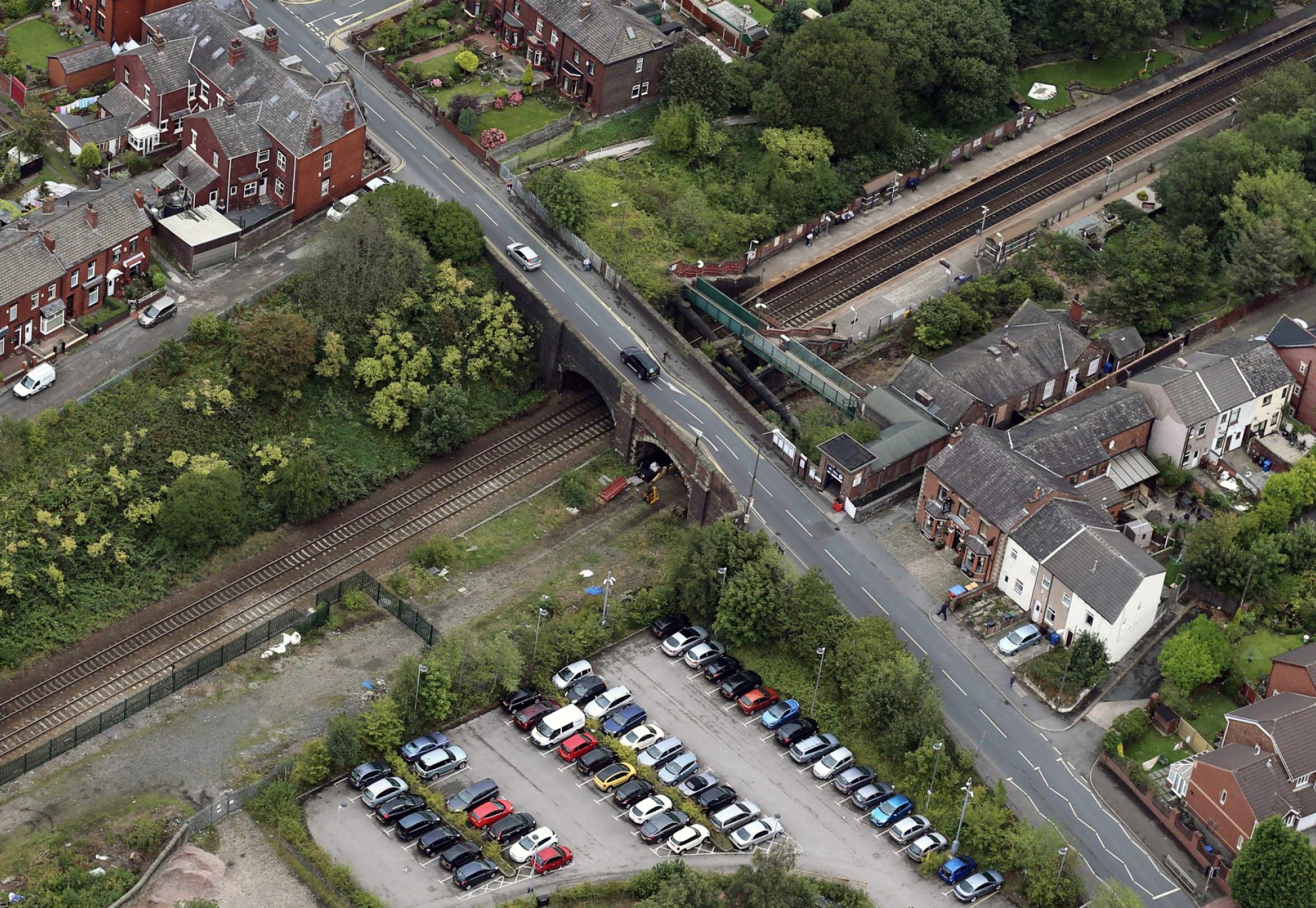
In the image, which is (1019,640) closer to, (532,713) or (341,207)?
(532,713)

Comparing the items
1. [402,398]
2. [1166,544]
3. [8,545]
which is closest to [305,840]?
[8,545]

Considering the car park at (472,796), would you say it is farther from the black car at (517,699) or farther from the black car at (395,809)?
the black car at (517,699)

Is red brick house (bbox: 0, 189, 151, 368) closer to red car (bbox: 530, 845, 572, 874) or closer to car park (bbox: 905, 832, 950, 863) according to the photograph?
red car (bbox: 530, 845, 572, 874)

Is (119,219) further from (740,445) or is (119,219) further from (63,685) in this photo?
(740,445)

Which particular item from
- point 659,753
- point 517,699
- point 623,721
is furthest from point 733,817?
point 517,699

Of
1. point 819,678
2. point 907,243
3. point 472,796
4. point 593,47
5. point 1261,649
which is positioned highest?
point 593,47

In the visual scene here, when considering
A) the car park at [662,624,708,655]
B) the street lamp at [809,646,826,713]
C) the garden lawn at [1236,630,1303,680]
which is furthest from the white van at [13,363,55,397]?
the garden lawn at [1236,630,1303,680]
